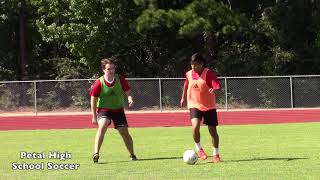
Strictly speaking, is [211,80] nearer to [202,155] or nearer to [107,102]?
[202,155]

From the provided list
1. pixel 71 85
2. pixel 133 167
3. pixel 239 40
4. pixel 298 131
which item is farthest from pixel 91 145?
pixel 239 40

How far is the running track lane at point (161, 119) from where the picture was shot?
25984 millimetres

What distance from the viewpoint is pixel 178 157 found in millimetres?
12531

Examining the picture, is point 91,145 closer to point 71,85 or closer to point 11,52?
point 71,85

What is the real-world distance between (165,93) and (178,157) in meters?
18.7

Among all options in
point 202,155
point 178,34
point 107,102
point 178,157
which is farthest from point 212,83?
point 178,34

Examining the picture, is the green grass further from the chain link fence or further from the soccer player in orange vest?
the chain link fence

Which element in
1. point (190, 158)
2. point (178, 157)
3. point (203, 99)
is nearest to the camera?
point (190, 158)

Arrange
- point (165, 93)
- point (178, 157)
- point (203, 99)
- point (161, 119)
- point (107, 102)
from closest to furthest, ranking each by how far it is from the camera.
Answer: point (203, 99), point (107, 102), point (178, 157), point (161, 119), point (165, 93)

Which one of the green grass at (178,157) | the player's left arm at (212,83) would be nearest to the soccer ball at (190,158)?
the green grass at (178,157)

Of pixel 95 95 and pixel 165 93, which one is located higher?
pixel 95 95

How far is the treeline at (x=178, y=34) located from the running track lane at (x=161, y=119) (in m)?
5.24

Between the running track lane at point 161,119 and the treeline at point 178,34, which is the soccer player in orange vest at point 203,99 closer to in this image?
the running track lane at point 161,119

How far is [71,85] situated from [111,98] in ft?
64.9
